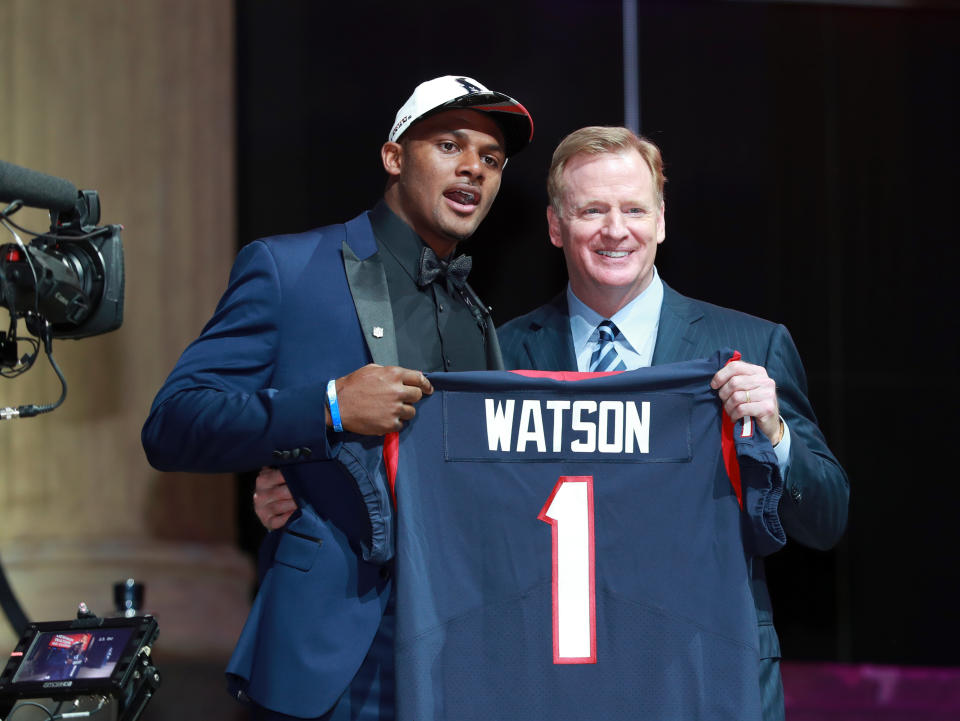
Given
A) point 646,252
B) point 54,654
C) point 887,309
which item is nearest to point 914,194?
point 887,309

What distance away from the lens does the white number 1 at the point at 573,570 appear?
80.9 inches

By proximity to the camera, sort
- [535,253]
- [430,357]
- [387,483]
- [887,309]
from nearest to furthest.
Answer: [387,483] → [430,357] → [535,253] → [887,309]

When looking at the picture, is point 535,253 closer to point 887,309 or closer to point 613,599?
point 887,309

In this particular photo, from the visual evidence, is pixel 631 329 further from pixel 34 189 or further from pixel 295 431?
pixel 34 189

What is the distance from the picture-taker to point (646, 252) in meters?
2.44

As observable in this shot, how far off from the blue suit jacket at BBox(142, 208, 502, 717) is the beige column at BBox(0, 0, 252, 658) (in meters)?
2.13

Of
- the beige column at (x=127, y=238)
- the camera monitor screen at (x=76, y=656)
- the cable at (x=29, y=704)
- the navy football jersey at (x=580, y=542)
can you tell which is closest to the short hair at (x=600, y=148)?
the navy football jersey at (x=580, y=542)

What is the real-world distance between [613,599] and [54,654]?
117 cm

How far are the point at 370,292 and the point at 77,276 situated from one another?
2.95 feet

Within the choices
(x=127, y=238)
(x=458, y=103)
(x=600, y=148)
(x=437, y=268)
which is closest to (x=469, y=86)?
(x=458, y=103)

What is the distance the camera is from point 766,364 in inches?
94.0

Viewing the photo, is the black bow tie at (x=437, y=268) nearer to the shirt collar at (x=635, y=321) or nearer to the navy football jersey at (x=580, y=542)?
the shirt collar at (x=635, y=321)

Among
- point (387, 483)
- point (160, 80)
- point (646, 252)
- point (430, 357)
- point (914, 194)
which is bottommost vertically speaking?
point (387, 483)

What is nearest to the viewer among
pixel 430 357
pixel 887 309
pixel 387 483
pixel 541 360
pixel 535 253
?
pixel 387 483
